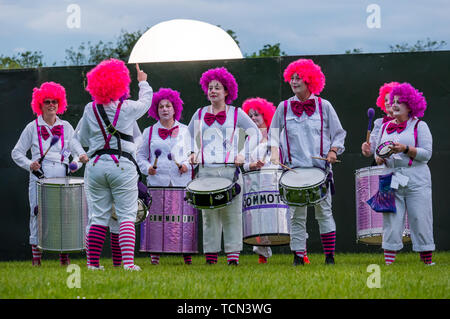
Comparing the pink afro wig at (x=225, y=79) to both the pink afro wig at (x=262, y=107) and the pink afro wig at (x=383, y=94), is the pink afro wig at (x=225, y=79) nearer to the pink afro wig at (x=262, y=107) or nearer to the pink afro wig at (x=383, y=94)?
the pink afro wig at (x=262, y=107)

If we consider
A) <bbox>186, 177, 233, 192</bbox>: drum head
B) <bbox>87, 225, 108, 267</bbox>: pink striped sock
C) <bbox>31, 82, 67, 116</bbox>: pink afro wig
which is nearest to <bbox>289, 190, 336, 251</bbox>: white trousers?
<bbox>186, 177, 233, 192</bbox>: drum head

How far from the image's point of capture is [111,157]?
7066 mm

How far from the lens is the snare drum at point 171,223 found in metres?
8.73

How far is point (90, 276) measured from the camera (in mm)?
6195

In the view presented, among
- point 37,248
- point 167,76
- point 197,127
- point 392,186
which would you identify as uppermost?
point 167,76

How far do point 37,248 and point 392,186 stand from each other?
441 centimetres

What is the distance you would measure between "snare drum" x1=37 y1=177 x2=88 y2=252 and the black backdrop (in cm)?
227

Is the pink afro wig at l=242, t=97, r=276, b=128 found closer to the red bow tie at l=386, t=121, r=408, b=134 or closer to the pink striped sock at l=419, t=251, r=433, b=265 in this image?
the red bow tie at l=386, t=121, r=408, b=134

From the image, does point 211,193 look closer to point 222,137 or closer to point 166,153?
point 222,137

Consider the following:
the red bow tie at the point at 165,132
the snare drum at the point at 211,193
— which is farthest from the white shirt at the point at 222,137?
the red bow tie at the point at 165,132

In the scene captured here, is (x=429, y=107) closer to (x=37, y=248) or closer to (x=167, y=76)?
(x=167, y=76)

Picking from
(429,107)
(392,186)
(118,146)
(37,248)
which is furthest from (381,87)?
(37,248)

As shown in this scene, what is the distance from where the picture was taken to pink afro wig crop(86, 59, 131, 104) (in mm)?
7078

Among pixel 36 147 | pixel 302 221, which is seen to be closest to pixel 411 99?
pixel 302 221
